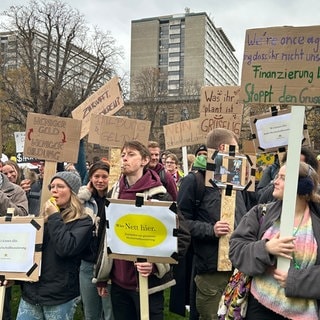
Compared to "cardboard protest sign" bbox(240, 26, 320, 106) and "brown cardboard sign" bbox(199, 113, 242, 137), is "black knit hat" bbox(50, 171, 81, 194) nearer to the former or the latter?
"cardboard protest sign" bbox(240, 26, 320, 106)

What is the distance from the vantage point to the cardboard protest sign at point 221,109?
18.2ft

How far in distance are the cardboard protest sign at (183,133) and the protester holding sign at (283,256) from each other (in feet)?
13.3

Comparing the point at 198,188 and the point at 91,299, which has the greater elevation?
the point at 198,188

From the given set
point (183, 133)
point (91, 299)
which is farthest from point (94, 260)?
point (183, 133)

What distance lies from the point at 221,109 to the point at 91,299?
2.77m

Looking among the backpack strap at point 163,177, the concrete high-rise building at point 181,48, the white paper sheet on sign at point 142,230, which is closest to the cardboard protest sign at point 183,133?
the backpack strap at point 163,177

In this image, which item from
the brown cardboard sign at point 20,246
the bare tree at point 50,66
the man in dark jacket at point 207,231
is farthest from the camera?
the bare tree at point 50,66

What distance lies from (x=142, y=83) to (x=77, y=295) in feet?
141

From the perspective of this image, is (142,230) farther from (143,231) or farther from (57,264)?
(57,264)

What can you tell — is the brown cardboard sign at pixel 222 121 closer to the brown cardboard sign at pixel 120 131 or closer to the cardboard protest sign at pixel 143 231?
the brown cardboard sign at pixel 120 131

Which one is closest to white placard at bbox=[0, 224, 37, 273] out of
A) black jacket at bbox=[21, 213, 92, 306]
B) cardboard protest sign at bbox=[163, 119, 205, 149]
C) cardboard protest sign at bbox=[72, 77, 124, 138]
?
black jacket at bbox=[21, 213, 92, 306]

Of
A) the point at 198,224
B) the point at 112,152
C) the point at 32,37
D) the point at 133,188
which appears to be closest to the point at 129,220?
the point at 133,188

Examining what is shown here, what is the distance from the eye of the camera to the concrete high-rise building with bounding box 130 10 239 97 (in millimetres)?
91438

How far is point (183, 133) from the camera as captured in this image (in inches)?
271
